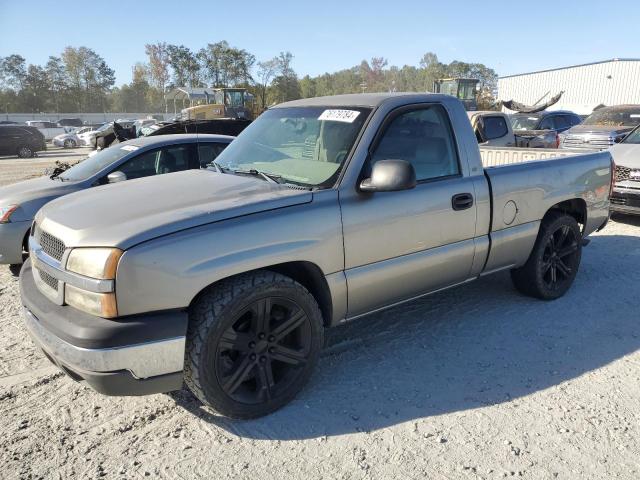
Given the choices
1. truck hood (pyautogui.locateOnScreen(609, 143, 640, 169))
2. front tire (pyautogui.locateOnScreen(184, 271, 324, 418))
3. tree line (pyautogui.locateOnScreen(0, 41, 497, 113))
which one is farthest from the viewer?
tree line (pyautogui.locateOnScreen(0, 41, 497, 113))

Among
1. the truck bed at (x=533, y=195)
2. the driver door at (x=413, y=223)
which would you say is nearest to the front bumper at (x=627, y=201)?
the truck bed at (x=533, y=195)

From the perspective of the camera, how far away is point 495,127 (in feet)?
39.4

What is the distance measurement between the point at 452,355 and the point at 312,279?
4.35ft

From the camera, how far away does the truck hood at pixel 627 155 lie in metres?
7.63

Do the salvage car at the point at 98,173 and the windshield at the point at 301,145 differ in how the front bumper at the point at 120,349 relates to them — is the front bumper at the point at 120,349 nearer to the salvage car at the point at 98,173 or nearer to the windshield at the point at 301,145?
the windshield at the point at 301,145

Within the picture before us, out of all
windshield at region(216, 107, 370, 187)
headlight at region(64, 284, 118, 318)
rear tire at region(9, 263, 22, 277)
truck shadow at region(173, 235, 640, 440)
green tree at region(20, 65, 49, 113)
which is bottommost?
truck shadow at region(173, 235, 640, 440)

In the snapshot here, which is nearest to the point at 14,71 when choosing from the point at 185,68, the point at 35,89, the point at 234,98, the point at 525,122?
the point at 35,89

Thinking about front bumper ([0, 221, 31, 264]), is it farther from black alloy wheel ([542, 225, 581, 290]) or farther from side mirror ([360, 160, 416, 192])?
black alloy wheel ([542, 225, 581, 290])

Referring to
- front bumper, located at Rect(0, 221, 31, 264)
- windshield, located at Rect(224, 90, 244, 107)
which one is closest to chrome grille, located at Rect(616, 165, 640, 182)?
front bumper, located at Rect(0, 221, 31, 264)

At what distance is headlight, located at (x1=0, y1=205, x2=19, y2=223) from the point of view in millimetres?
5383

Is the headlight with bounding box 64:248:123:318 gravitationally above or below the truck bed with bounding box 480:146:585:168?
below

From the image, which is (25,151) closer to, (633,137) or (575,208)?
(633,137)

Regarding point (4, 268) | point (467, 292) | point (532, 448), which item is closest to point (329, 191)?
point (532, 448)

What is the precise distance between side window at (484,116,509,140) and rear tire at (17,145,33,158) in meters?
23.3
